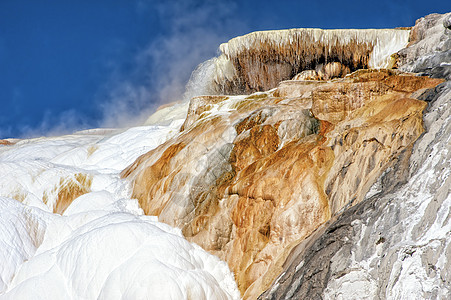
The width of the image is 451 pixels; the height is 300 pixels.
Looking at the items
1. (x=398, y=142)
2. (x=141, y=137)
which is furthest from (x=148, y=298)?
(x=141, y=137)

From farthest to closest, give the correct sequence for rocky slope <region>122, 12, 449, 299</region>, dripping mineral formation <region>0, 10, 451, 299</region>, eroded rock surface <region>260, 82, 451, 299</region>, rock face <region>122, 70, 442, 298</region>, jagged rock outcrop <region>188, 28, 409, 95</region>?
jagged rock outcrop <region>188, 28, 409, 95</region>, rock face <region>122, 70, 442, 298</region>, rocky slope <region>122, 12, 449, 299</region>, dripping mineral formation <region>0, 10, 451, 299</region>, eroded rock surface <region>260, 82, 451, 299</region>

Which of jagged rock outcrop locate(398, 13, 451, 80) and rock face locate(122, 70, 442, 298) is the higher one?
jagged rock outcrop locate(398, 13, 451, 80)

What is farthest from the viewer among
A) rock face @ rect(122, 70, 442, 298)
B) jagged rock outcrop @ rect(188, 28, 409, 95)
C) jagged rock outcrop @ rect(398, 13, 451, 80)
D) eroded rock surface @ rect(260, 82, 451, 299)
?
jagged rock outcrop @ rect(188, 28, 409, 95)

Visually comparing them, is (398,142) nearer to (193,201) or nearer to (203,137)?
(193,201)

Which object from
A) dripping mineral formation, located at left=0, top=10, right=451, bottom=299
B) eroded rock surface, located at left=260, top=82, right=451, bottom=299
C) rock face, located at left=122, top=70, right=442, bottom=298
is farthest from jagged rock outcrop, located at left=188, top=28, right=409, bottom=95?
eroded rock surface, located at left=260, top=82, right=451, bottom=299

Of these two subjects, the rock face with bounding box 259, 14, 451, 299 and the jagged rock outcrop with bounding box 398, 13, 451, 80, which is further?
the jagged rock outcrop with bounding box 398, 13, 451, 80

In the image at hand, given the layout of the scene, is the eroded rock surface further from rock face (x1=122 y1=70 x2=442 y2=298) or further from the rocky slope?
rock face (x1=122 y1=70 x2=442 y2=298)
